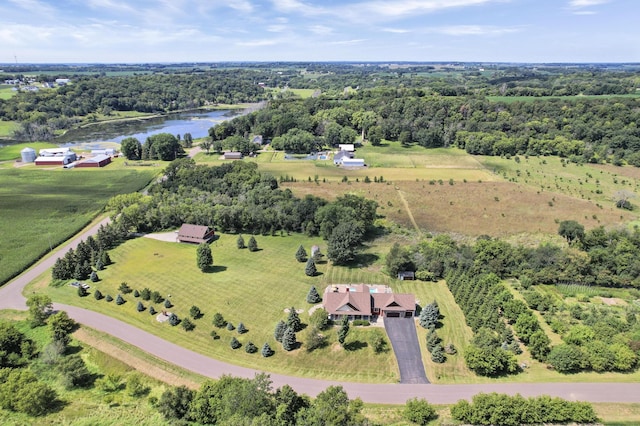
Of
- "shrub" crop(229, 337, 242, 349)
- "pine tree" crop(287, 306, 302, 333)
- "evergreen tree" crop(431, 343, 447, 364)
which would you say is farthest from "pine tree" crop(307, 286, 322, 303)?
"evergreen tree" crop(431, 343, 447, 364)

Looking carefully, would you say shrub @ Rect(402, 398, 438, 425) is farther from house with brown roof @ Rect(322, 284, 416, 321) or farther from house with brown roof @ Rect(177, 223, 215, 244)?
house with brown roof @ Rect(177, 223, 215, 244)

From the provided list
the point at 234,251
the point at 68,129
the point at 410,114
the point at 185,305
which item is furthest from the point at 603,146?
the point at 68,129

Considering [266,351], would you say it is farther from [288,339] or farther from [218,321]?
[218,321]

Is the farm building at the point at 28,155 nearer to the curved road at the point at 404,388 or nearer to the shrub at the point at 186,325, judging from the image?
the curved road at the point at 404,388

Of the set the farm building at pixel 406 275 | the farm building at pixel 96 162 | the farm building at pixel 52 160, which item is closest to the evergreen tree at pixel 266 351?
the farm building at pixel 406 275

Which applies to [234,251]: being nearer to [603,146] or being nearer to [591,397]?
[591,397]

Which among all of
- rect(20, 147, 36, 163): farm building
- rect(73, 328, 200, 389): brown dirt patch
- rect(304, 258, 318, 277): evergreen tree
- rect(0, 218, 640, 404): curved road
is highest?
rect(20, 147, 36, 163): farm building

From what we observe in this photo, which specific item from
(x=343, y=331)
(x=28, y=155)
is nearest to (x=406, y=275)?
(x=343, y=331)
